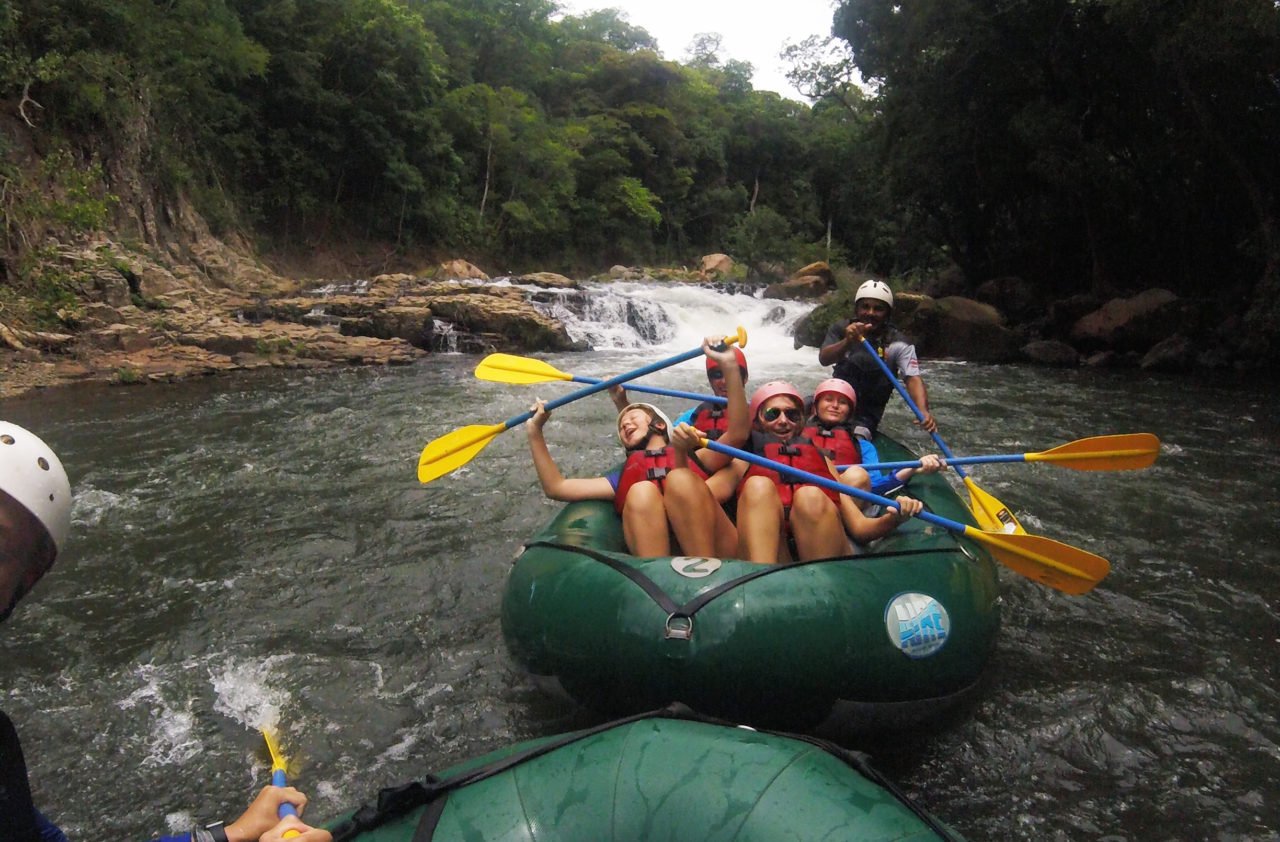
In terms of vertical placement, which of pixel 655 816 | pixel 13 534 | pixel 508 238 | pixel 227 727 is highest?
pixel 508 238

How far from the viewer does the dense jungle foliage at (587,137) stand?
9578 millimetres

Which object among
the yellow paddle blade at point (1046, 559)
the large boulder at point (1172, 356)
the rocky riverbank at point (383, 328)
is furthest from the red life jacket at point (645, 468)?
the large boulder at point (1172, 356)

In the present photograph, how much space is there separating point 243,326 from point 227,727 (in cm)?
859

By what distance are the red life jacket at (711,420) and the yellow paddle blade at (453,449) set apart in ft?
2.73

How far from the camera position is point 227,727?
2.41 metres

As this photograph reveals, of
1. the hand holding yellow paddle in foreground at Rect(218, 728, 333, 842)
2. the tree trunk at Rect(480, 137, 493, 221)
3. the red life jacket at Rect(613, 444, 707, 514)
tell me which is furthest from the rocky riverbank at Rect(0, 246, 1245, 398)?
the tree trunk at Rect(480, 137, 493, 221)

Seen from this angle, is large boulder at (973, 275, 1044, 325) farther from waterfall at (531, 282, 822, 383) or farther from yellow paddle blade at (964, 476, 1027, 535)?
yellow paddle blade at (964, 476, 1027, 535)

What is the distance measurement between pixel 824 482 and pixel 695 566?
701mm

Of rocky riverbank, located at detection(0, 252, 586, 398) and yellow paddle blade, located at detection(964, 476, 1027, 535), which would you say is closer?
yellow paddle blade, located at detection(964, 476, 1027, 535)

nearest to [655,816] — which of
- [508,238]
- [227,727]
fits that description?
[227,727]

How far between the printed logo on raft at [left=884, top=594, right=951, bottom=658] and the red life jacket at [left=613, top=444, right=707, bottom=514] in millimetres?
841

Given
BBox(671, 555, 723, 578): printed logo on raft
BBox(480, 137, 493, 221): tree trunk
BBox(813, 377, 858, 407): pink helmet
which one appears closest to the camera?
BBox(671, 555, 723, 578): printed logo on raft

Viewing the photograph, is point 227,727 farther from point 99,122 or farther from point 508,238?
point 508,238

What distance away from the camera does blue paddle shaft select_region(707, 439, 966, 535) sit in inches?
101
